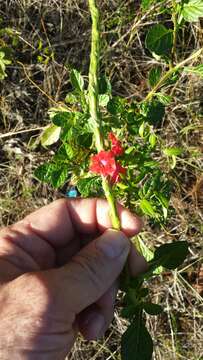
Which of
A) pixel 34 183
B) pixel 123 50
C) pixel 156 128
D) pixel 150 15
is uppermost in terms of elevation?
pixel 150 15

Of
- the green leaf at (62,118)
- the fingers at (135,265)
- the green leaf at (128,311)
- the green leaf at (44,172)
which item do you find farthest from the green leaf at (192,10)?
the green leaf at (128,311)

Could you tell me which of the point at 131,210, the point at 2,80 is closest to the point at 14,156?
the point at 2,80

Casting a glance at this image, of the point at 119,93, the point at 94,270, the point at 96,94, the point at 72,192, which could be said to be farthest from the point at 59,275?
the point at 119,93

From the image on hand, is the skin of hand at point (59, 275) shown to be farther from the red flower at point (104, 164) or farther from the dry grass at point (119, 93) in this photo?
the dry grass at point (119, 93)

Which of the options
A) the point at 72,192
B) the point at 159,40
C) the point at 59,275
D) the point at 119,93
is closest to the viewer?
the point at 59,275

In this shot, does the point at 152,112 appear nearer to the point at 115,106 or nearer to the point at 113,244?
the point at 115,106

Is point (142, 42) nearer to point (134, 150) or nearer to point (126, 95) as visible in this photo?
point (126, 95)
